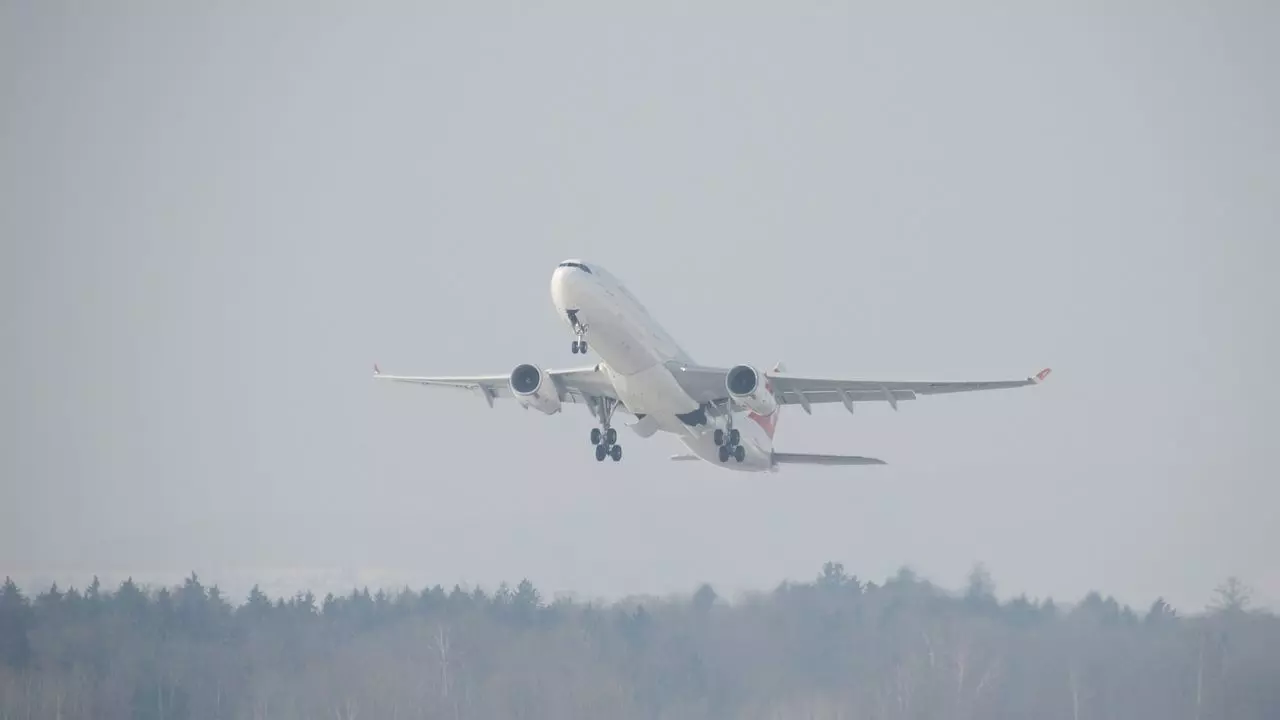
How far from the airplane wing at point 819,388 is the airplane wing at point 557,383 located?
244 cm

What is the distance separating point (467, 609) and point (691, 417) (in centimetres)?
1706

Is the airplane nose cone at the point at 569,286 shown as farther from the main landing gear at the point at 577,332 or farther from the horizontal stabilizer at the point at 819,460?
the horizontal stabilizer at the point at 819,460

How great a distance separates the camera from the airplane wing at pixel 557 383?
56875mm

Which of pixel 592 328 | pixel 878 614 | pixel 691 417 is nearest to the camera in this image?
pixel 592 328

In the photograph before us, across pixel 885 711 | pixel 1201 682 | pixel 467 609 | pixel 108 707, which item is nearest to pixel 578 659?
pixel 467 609

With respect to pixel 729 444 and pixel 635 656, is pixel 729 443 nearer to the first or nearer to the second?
pixel 729 444

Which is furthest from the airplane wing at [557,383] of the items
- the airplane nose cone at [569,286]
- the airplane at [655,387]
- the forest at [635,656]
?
the forest at [635,656]

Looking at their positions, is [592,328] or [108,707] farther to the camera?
[108,707]

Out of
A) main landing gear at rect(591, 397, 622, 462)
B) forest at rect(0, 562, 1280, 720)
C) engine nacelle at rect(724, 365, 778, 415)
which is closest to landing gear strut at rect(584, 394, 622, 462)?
main landing gear at rect(591, 397, 622, 462)

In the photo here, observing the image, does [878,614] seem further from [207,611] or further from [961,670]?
[207,611]

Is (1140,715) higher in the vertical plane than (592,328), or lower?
lower

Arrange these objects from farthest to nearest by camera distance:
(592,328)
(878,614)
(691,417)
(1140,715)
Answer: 1. (878,614)
2. (1140,715)
3. (691,417)
4. (592,328)

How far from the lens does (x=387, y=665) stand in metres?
66.9

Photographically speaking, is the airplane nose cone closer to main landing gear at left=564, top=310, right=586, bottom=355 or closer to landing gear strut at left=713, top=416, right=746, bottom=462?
main landing gear at left=564, top=310, right=586, bottom=355
